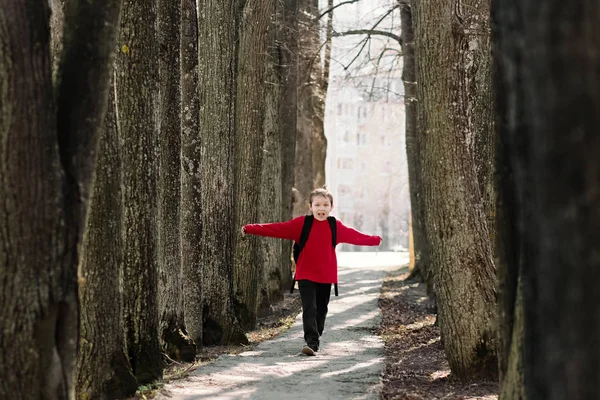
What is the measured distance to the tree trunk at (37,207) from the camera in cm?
503

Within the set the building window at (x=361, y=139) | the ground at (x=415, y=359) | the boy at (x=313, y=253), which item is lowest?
the ground at (x=415, y=359)

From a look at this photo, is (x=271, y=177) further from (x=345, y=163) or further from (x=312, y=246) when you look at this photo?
(x=345, y=163)

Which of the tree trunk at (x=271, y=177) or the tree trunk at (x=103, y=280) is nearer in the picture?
the tree trunk at (x=103, y=280)

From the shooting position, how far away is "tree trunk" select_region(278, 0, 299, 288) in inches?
818

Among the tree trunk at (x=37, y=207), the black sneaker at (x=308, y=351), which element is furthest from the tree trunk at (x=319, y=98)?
the tree trunk at (x=37, y=207)

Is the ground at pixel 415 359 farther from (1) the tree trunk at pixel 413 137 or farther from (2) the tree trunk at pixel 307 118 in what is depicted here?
(2) the tree trunk at pixel 307 118

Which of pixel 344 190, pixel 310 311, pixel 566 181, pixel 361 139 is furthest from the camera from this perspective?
pixel 361 139

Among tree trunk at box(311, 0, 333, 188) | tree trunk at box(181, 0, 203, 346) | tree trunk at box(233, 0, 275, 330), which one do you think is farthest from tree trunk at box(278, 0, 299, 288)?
tree trunk at box(181, 0, 203, 346)

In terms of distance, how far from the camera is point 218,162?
42.2ft

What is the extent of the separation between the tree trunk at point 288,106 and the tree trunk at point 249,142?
479 centimetres

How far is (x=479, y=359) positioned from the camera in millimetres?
8648

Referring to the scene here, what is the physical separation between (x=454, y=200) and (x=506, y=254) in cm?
350

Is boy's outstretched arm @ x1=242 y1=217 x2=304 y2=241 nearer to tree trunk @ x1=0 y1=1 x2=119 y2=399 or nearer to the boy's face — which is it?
the boy's face

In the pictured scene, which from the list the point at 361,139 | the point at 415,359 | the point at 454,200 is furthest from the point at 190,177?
the point at 361,139
